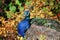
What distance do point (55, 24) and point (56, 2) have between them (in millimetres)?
2630

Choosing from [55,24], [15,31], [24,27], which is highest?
[55,24]

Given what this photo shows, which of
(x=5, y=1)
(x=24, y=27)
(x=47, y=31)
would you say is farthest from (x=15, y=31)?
(x=47, y=31)

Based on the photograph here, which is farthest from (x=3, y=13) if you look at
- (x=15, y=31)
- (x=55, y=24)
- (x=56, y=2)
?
(x=55, y=24)

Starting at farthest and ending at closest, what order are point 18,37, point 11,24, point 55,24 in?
point 11,24 → point 18,37 → point 55,24

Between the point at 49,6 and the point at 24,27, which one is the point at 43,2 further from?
the point at 24,27

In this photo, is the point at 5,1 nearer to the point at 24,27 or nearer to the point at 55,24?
the point at 24,27

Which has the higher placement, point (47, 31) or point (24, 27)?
point (47, 31)

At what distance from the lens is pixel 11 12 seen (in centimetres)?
650

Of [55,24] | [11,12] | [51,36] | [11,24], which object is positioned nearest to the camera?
[51,36]

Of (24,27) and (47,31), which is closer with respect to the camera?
(47,31)

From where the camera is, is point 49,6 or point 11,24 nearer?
point 11,24

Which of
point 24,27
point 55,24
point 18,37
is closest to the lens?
point 55,24

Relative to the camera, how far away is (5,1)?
6773 mm

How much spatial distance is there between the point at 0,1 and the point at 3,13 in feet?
1.14
